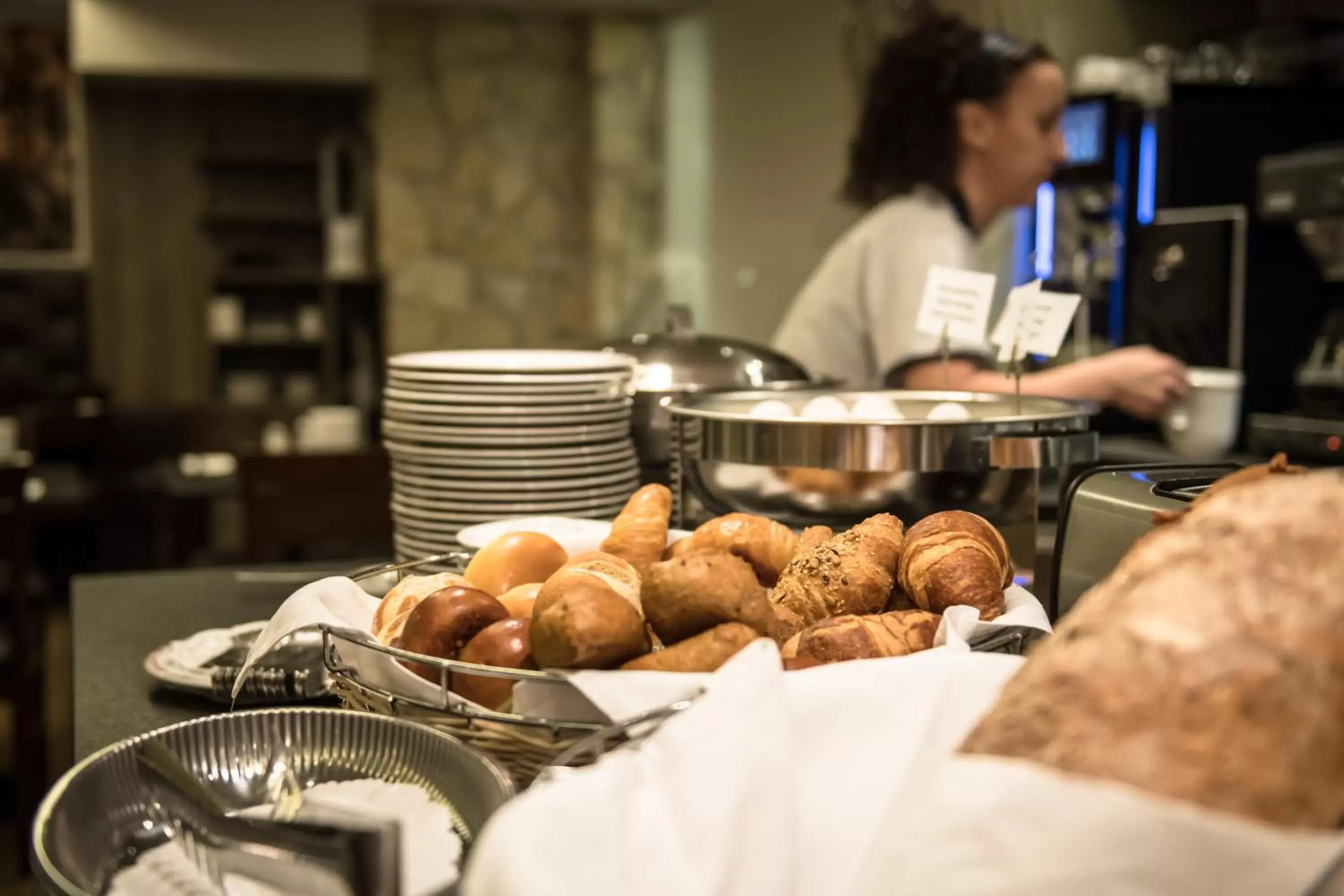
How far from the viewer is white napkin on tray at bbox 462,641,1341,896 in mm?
432

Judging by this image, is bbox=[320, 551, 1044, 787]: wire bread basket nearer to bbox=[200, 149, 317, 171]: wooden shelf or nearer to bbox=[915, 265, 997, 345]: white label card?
bbox=[915, 265, 997, 345]: white label card

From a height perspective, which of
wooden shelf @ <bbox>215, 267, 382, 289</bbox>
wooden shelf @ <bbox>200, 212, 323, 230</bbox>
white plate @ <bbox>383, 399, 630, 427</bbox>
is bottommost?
white plate @ <bbox>383, 399, 630, 427</bbox>

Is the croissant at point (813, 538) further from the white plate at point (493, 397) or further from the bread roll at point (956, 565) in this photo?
the white plate at point (493, 397)

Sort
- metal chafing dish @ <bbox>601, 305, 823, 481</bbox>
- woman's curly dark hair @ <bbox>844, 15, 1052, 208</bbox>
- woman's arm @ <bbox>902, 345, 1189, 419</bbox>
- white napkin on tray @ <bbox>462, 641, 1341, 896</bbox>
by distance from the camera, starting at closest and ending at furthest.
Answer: white napkin on tray @ <bbox>462, 641, 1341, 896</bbox> → metal chafing dish @ <bbox>601, 305, 823, 481</bbox> → woman's arm @ <bbox>902, 345, 1189, 419</bbox> → woman's curly dark hair @ <bbox>844, 15, 1052, 208</bbox>

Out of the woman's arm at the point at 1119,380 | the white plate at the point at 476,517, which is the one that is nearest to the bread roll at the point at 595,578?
the white plate at the point at 476,517

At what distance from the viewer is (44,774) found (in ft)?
8.92

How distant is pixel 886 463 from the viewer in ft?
3.42

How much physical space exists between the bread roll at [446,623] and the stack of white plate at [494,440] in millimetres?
569

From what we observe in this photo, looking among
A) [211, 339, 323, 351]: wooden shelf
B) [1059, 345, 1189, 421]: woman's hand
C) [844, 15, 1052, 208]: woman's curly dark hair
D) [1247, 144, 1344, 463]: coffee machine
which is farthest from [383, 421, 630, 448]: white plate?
[211, 339, 323, 351]: wooden shelf

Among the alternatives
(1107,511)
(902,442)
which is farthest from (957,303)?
(1107,511)

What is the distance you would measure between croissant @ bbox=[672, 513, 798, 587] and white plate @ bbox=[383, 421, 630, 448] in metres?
0.47

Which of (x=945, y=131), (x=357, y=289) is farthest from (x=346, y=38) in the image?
(x=945, y=131)

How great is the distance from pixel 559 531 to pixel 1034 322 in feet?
1.62

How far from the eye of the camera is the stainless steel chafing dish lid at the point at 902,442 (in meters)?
1.04
